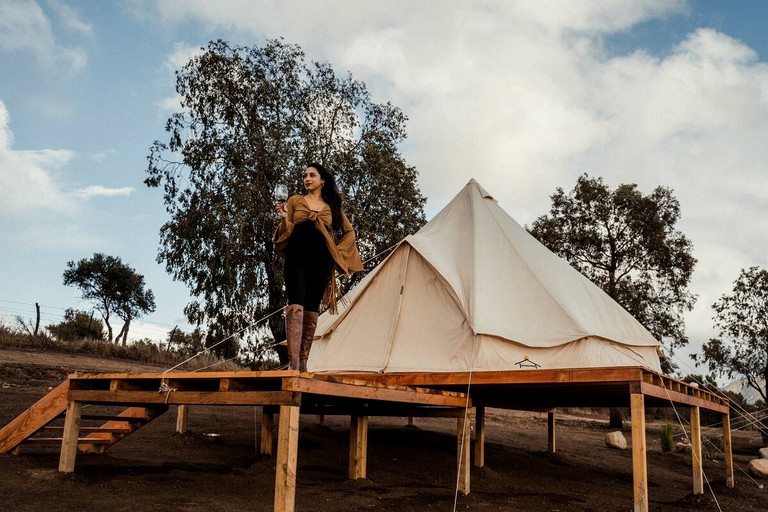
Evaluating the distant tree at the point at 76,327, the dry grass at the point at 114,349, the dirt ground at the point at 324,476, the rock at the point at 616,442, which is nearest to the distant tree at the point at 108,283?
the distant tree at the point at 76,327

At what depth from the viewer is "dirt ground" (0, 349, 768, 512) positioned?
5312 mm

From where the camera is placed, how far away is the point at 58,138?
481 inches

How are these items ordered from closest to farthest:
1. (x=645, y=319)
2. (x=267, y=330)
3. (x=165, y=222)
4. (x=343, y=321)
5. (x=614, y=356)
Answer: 1. (x=614, y=356)
2. (x=343, y=321)
3. (x=165, y=222)
4. (x=267, y=330)
5. (x=645, y=319)

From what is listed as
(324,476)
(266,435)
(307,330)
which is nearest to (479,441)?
→ (324,476)

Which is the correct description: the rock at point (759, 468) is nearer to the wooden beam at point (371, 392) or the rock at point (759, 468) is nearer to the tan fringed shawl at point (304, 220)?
the wooden beam at point (371, 392)

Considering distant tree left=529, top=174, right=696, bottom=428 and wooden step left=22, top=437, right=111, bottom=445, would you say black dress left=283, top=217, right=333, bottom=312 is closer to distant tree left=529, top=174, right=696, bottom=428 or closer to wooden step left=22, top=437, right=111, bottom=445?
wooden step left=22, top=437, right=111, bottom=445

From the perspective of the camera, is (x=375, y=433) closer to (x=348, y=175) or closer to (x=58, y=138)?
(x=348, y=175)

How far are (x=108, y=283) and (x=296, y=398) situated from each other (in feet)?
106

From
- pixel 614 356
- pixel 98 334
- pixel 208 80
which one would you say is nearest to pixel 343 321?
pixel 614 356

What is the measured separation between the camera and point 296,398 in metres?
4.34

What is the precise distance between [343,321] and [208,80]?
620 cm

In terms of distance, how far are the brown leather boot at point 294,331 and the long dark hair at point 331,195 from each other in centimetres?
89

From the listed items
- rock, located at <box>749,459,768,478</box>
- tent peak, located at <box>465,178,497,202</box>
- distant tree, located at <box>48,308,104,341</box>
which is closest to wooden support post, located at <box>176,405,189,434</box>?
tent peak, located at <box>465,178,497,202</box>

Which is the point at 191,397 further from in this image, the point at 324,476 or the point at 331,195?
the point at 324,476
